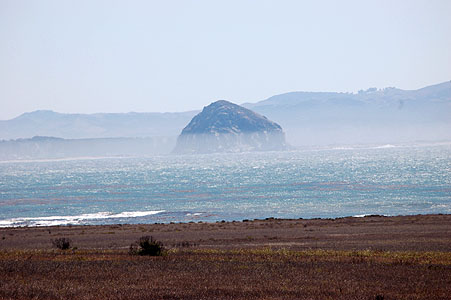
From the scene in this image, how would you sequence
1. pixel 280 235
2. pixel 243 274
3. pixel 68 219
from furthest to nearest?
1. pixel 68 219
2. pixel 280 235
3. pixel 243 274

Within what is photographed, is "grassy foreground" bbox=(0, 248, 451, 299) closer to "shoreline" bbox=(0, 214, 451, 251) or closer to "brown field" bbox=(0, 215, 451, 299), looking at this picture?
"brown field" bbox=(0, 215, 451, 299)

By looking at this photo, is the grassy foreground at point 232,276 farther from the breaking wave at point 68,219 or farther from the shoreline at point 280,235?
the breaking wave at point 68,219

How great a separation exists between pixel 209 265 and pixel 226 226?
88.6 feet

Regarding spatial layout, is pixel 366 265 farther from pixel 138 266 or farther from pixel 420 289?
pixel 138 266

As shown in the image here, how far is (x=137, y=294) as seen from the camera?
14852 millimetres

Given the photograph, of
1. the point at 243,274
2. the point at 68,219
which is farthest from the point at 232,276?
the point at 68,219

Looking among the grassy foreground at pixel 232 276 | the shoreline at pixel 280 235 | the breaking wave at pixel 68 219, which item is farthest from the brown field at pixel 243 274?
the breaking wave at pixel 68 219

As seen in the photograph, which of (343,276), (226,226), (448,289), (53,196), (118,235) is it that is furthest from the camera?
(53,196)

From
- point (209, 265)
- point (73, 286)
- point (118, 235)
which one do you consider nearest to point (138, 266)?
point (209, 265)

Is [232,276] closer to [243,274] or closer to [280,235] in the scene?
[243,274]

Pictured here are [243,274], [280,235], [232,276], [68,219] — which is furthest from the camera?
[68,219]

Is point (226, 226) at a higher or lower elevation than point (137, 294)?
lower

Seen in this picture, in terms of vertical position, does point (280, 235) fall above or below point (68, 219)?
above

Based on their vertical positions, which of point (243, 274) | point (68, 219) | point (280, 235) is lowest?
point (68, 219)
